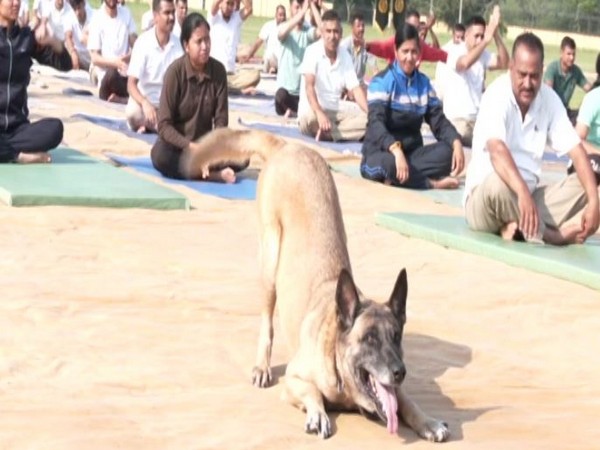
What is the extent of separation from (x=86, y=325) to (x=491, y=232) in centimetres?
338

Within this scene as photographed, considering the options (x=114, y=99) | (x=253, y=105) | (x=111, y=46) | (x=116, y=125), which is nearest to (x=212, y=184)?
(x=116, y=125)

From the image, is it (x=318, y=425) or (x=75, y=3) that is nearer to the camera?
(x=318, y=425)

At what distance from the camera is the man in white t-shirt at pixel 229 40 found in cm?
2008

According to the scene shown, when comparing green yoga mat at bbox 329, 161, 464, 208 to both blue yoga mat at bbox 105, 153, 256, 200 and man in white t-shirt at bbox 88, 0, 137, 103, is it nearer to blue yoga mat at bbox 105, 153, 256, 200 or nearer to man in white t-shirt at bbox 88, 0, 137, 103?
blue yoga mat at bbox 105, 153, 256, 200

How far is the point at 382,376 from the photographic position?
4891 mm

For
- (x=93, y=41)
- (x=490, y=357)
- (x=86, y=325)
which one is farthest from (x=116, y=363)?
(x=93, y=41)

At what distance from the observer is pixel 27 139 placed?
11.0 meters

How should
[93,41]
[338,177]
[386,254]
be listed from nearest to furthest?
[386,254], [338,177], [93,41]

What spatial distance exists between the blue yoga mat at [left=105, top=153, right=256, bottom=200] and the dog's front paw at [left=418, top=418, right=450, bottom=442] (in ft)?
18.7

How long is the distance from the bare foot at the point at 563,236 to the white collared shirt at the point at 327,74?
577 cm

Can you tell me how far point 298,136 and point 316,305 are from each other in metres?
9.20

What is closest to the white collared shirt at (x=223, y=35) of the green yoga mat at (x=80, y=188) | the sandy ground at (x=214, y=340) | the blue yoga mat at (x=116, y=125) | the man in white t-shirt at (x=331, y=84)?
the blue yoga mat at (x=116, y=125)

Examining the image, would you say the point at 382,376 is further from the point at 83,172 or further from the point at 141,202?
the point at 83,172

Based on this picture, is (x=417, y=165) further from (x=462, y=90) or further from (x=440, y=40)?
(x=440, y=40)
